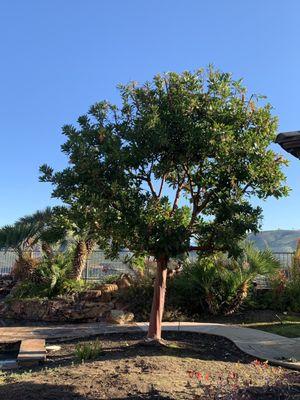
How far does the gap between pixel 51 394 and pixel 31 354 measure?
3.53 metres

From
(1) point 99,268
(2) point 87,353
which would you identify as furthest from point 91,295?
(2) point 87,353

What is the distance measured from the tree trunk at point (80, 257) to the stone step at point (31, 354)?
6085 millimetres

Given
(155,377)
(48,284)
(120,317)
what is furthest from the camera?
(48,284)

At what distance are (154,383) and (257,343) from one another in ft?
14.5

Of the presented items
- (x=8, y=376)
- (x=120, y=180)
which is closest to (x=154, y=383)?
(x=8, y=376)

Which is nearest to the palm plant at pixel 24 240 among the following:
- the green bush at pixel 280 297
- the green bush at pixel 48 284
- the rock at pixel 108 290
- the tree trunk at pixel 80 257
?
the green bush at pixel 48 284

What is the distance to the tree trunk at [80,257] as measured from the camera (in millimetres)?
16484

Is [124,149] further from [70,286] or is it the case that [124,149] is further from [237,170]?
[70,286]

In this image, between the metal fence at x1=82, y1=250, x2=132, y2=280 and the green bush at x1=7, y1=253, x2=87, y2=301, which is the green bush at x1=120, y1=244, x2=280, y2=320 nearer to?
the green bush at x1=7, y1=253, x2=87, y2=301

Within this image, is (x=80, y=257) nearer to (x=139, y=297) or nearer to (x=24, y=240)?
(x=24, y=240)

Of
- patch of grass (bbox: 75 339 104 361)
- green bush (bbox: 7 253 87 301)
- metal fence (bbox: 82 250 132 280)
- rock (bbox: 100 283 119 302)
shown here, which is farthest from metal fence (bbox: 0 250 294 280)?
patch of grass (bbox: 75 339 104 361)

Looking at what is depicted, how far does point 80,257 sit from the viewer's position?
16.7 meters

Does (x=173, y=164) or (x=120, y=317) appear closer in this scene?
(x=173, y=164)

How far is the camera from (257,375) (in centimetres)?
684
